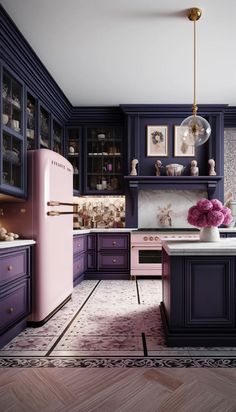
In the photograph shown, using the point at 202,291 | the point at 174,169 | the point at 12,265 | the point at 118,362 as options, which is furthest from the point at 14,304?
the point at 174,169

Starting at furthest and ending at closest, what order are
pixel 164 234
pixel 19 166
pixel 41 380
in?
pixel 164 234 < pixel 19 166 < pixel 41 380

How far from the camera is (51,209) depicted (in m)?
3.25

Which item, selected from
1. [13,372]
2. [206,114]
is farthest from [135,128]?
[13,372]

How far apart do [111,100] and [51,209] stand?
2705 millimetres

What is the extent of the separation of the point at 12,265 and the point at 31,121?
6.51ft

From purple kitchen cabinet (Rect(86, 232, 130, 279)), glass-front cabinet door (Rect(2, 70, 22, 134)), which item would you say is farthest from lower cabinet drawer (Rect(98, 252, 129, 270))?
glass-front cabinet door (Rect(2, 70, 22, 134))

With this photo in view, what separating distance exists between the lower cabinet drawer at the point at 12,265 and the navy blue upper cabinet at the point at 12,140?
0.57 metres

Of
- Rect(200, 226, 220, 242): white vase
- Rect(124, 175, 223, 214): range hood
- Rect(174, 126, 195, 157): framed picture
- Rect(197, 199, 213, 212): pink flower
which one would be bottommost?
Rect(200, 226, 220, 242): white vase

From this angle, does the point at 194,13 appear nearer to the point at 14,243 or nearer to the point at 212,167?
the point at 14,243

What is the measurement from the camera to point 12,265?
2.66m

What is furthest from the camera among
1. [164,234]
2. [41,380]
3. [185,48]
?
[164,234]

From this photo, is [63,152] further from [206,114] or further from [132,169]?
[206,114]

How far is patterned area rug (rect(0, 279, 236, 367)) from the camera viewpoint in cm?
225

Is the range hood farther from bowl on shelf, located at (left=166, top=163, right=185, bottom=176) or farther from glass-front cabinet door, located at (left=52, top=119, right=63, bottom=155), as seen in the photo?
glass-front cabinet door, located at (left=52, top=119, right=63, bottom=155)
